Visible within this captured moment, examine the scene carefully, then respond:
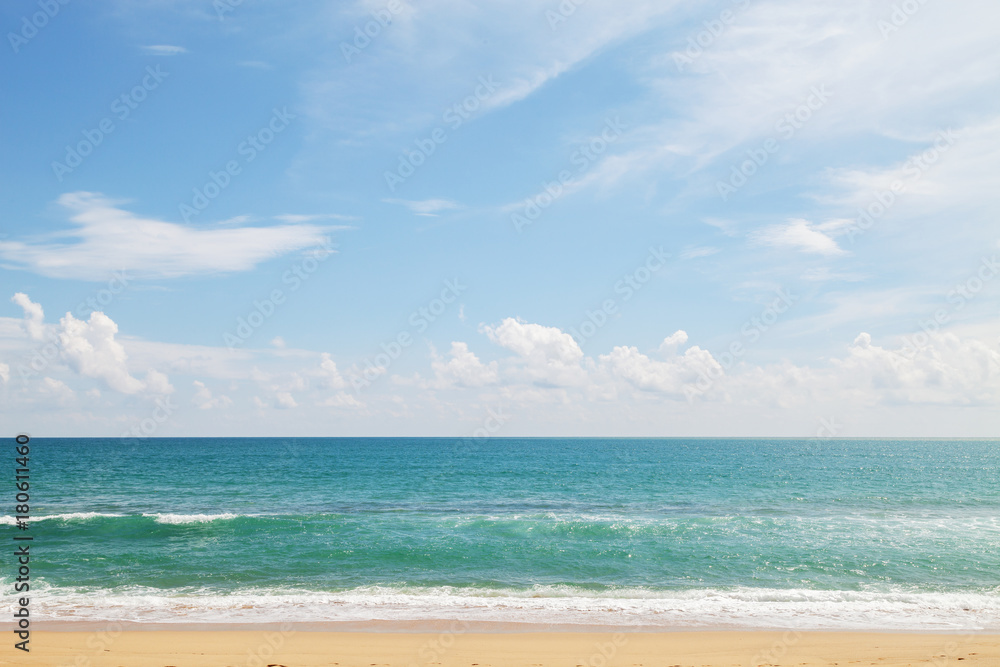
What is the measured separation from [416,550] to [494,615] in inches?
300

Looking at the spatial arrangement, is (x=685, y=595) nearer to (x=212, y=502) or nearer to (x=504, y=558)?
(x=504, y=558)

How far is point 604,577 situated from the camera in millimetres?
17234

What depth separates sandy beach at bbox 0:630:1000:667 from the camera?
1062cm

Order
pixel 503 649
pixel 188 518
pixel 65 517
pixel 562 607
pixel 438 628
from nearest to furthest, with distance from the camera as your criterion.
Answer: pixel 503 649 < pixel 438 628 < pixel 562 607 < pixel 65 517 < pixel 188 518

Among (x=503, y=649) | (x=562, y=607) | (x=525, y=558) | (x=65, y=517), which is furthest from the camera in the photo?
(x=65, y=517)

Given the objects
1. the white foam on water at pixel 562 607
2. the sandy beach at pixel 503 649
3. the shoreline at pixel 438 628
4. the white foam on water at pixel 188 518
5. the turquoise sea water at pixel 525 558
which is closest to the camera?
the sandy beach at pixel 503 649

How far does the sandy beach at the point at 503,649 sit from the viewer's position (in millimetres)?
10625

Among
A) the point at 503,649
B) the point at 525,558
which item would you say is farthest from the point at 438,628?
the point at 525,558

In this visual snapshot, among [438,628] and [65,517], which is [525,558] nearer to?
[438,628]

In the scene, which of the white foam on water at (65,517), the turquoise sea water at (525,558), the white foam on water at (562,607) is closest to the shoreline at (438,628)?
the white foam on water at (562,607)

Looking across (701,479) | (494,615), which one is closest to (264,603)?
(494,615)

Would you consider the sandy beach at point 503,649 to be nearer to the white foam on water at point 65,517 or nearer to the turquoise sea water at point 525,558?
the turquoise sea water at point 525,558

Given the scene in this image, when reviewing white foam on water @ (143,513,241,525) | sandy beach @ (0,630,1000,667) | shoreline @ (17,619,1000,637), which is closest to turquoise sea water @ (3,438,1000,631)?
white foam on water @ (143,513,241,525)

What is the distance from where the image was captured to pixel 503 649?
11.3 m
